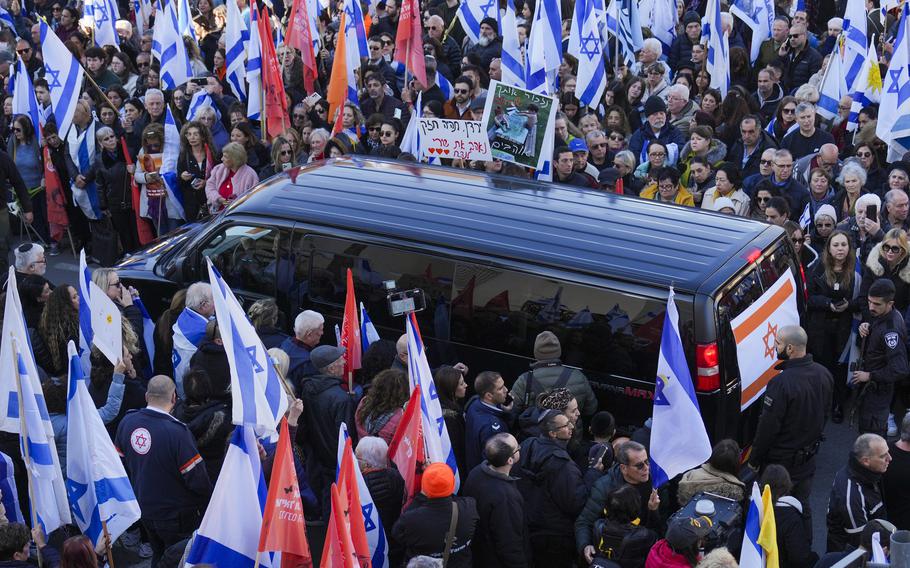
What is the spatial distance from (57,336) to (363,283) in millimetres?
2181

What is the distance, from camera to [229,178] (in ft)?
39.0

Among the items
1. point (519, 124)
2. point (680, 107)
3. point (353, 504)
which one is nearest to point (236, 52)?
point (519, 124)

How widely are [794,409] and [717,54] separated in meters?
6.74

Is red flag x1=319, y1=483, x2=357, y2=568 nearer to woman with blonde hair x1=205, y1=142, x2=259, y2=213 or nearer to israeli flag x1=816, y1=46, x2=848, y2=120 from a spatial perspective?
woman with blonde hair x1=205, y1=142, x2=259, y2=213

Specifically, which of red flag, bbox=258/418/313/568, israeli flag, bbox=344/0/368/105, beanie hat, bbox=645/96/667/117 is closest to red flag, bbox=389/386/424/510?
red flag, bbox=258/418/313/568

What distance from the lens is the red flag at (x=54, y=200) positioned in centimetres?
1330

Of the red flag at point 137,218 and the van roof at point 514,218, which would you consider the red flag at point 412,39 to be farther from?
the van roof at point 514,218

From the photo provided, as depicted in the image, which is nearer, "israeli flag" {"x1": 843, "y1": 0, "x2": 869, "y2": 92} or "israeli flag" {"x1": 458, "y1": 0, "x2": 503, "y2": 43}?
"israeli flag" {"x1": 843, "y1": 0, "x2": 869, "y2": 92}

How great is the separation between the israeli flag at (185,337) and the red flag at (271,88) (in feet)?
16.3

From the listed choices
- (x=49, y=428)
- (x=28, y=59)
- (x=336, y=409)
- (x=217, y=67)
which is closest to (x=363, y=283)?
(x=336, y=409)

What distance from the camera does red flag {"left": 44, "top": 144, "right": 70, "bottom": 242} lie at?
13.3 m

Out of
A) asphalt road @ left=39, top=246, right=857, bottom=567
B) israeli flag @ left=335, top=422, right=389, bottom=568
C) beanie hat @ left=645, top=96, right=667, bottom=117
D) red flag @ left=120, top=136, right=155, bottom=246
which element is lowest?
asphalt road @ left=39, top=246, right=857, bottom=567

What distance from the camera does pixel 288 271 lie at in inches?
346

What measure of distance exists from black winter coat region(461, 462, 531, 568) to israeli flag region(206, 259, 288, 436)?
1.20 m
